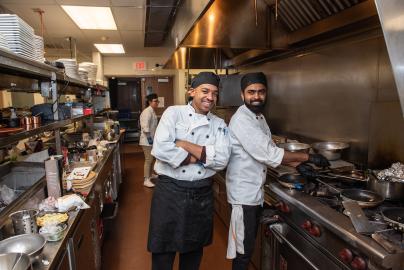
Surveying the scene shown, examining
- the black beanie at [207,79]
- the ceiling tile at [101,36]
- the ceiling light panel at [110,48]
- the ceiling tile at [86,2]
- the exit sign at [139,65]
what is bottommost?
the black beanie at [207,79]

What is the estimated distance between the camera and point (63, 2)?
3336 millimetres

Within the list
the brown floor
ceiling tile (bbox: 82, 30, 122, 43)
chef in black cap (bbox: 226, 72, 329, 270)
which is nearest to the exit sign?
ceiling tile (bbox: 82, 30, 122, 43)

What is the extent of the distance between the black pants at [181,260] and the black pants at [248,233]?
0.26 m

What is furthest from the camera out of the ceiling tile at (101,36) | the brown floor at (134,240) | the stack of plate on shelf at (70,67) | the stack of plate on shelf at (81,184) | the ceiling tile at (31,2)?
the ceiling tile at (101,36)

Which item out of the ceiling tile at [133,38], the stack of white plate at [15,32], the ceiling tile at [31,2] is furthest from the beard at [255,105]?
the ceiling tile at [133,38]

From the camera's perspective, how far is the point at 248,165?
1851 millimetres

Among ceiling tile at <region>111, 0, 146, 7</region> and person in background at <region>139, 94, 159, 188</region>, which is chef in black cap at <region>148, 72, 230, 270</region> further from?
person in background at <region>139, 94, 159, 188</region>

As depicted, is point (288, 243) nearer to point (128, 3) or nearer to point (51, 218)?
point (51, 218)

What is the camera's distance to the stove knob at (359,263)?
1.16 metres

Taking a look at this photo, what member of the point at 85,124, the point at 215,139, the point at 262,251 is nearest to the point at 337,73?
the point at 215,139

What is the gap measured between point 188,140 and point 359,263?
103cm

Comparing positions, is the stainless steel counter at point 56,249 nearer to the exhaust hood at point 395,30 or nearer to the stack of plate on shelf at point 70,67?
the exhaust hood at point 395,30

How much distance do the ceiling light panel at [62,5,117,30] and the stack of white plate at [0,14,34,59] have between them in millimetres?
2343

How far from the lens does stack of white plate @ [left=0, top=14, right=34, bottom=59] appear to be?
141cm
